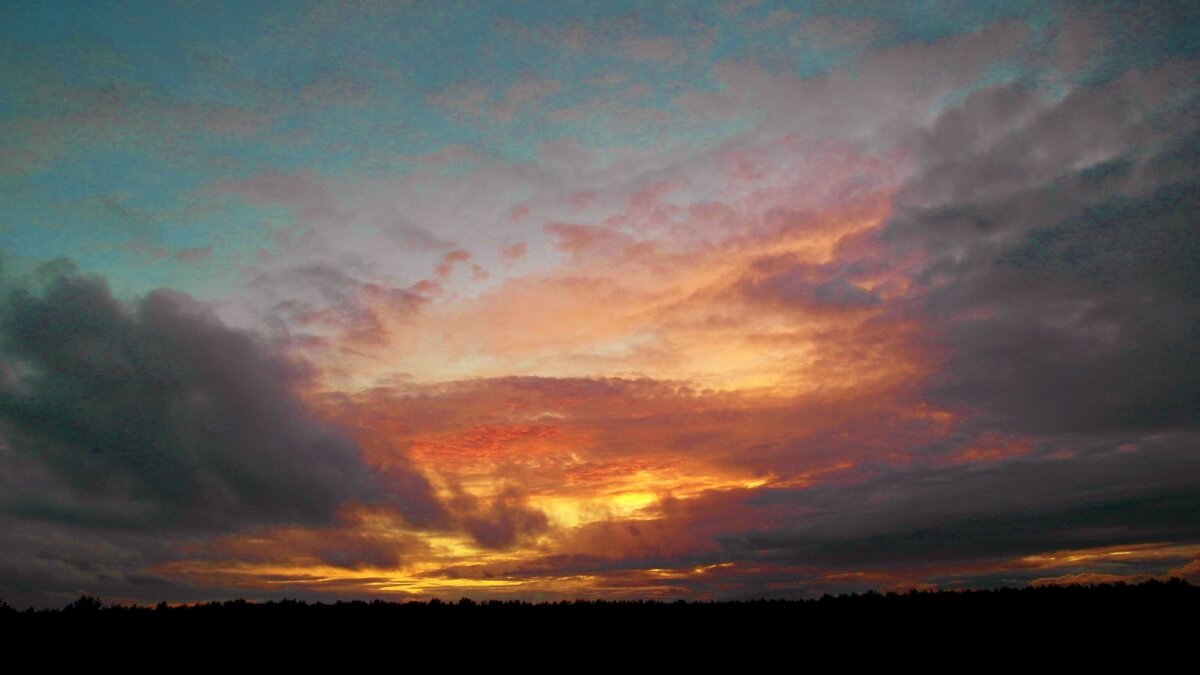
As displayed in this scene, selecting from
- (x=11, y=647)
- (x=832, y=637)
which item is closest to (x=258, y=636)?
(x=11, y=647)

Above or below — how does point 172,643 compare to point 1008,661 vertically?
above

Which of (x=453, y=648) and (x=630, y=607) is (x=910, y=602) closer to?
(x=630, y=607)

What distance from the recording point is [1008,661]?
41.1 m

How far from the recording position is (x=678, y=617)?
52906 mm

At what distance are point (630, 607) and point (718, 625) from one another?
7.41 meters

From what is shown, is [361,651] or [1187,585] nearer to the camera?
[361,651]

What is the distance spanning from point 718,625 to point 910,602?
13.8 meters

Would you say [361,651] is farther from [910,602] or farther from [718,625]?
[910,602]

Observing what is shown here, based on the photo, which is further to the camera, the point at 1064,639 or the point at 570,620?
the point at 570,620

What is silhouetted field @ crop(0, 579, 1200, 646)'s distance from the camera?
151 feet

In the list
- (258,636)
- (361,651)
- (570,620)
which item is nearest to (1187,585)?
(570,620)

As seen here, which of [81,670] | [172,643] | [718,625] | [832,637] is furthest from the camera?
[718,625]

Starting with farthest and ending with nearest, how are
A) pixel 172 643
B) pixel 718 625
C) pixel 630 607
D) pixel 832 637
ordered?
pixel 630 607, pixel 718 625, pixel 832 637, pixel 172 643

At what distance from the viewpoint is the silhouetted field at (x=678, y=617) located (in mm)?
45906
